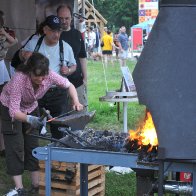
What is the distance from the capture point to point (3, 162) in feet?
21.2

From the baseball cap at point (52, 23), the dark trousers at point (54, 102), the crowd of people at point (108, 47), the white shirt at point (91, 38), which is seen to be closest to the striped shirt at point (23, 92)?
the dark trousers at point (54, 102)

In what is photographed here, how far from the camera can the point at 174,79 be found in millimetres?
3381

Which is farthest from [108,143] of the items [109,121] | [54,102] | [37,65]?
[109,121]

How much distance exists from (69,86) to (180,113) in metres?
1.69

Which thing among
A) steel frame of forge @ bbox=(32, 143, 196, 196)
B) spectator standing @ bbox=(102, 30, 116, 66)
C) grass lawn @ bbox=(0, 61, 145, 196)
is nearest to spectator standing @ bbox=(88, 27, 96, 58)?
spectator standing @ bbox=(102, 30, 116, 66)

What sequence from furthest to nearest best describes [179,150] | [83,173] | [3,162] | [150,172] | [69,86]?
1. [3,162]
2. [69,86]
3. [83,173]
4. [150,172]
5. [179,150]

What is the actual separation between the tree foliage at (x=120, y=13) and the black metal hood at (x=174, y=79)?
170ft

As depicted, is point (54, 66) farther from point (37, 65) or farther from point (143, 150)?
point (143, 150)

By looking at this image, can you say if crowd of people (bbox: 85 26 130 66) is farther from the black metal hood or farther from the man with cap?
the black metal hood

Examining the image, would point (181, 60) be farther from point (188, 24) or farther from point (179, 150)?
point (179, 150)

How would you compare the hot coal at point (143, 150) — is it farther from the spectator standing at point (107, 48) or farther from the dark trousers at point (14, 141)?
the spectator standing at point (107, 48)

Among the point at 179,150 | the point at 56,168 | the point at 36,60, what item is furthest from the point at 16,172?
the point at 179,150

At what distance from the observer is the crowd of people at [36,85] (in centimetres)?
458

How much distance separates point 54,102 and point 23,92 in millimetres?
729
